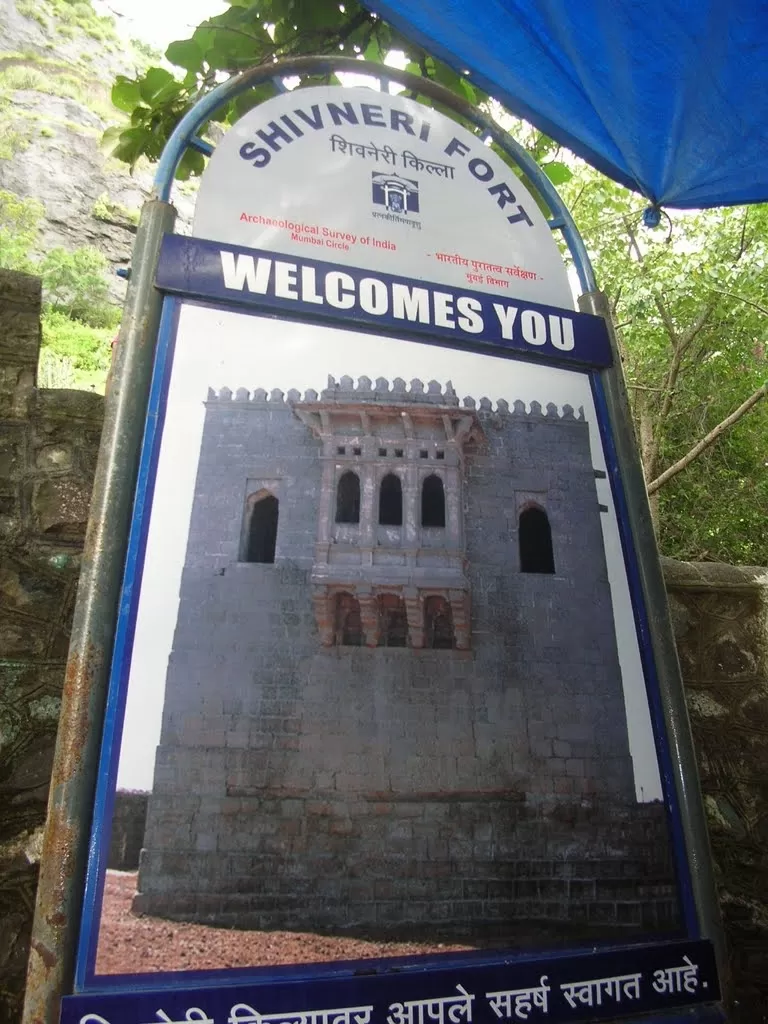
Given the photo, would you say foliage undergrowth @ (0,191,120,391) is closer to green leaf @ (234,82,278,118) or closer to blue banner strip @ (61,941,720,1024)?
green leaf @ (234,82,278,118)

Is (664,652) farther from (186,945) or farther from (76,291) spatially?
(76,291)

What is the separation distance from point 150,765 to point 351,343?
1.34 metres

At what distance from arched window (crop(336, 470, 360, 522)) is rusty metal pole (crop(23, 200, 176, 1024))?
60 cm

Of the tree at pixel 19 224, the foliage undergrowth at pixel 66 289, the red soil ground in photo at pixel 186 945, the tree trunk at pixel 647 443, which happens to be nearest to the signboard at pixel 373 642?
the red soil ground in photo at pixel 186 945

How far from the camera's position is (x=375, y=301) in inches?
89.4

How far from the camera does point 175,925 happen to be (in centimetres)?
155

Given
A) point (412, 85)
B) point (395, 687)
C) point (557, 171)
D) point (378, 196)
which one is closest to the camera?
point (395, 687)

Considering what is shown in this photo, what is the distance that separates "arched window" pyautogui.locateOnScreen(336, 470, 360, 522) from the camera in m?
2.13

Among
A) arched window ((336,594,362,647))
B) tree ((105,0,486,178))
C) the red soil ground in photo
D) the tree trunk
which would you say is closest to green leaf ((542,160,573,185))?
tree ((105,0,486,178))

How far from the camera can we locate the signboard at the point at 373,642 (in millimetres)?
1620

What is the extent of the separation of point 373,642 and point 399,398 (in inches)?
31.1

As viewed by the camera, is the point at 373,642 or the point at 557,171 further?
the point at 557,171

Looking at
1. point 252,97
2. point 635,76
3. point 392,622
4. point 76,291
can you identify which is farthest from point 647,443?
point 76,291

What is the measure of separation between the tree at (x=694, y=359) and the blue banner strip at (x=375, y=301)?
8.68 metres
